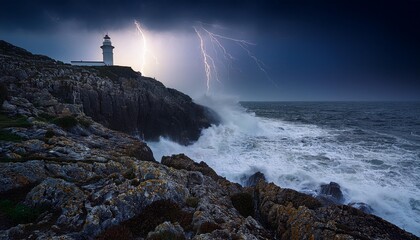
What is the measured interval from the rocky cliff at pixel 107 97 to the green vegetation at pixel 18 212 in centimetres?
1909

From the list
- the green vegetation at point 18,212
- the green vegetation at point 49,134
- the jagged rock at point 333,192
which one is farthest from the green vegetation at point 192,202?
the jagged rock at point 333,192

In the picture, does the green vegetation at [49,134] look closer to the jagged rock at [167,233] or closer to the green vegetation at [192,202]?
the green vegetation at [192,202]

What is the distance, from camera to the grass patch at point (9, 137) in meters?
13.8

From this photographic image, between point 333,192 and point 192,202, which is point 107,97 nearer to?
point 192,202

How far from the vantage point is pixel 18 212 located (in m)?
8.30

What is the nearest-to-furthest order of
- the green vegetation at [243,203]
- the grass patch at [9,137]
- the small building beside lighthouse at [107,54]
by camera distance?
the green vegetation at [243,203] < the grass patch at [9,137] < the small building beside lighthouse at [107,54]

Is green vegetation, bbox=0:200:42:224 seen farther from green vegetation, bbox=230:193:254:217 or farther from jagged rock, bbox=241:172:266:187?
jagged rock, bbox=241:172:266:187

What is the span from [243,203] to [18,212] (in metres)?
9.53

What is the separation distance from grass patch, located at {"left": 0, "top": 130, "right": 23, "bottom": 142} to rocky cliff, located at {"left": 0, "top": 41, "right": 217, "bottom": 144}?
36.4 feet

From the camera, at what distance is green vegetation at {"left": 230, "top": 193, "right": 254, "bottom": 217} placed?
1252 cm

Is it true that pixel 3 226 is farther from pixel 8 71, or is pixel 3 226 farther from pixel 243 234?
pixel 8 71

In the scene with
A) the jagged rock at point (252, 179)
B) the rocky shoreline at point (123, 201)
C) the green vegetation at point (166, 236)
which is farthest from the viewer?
the jagged rock at point (252, 179)

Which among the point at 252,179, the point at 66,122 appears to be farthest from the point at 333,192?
the point at 66,122

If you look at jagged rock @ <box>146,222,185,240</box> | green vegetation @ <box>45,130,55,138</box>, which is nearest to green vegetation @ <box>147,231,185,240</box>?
jagged rock @ <box>146,222,185,240</box>
